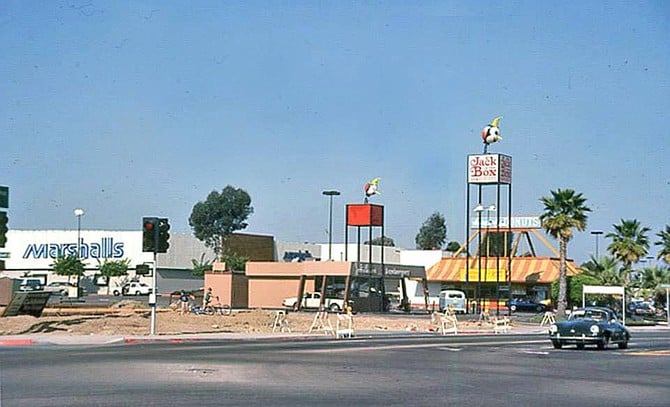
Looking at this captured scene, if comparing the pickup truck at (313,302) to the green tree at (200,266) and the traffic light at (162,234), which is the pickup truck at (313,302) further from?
the traffic light at (162,234)

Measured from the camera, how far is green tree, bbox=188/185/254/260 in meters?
138

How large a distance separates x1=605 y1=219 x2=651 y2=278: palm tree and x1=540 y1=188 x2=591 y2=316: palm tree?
9.85 m

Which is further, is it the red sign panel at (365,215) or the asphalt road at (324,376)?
the red sign panel at (365,215)

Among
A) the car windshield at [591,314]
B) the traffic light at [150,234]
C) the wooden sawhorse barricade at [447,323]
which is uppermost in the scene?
the traffic light at [150,234]

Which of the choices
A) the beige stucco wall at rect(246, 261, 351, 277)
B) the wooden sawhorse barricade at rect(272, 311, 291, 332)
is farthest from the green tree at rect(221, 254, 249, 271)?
the wooden sawhorse barricade at rect(272, 311, 291, 332)

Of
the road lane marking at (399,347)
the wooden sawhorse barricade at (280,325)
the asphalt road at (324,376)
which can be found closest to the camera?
the asphalt road at (324,376)

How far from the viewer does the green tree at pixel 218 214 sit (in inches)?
5423

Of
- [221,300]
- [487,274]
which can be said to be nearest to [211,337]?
[221,300]

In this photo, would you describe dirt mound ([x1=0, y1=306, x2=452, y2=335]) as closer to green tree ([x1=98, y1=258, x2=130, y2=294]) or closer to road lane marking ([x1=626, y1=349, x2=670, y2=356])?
road lane marking ([x1=626, y1=349, x2=670, y2=356])

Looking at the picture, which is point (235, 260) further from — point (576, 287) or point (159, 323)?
point (159, 323)

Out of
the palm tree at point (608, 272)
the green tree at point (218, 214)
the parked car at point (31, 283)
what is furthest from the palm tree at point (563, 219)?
the green tree at point (218, 214)

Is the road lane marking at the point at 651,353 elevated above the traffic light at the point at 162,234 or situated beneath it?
situated beneath

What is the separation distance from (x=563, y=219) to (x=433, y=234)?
111 m

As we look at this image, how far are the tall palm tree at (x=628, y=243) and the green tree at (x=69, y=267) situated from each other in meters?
49.6
